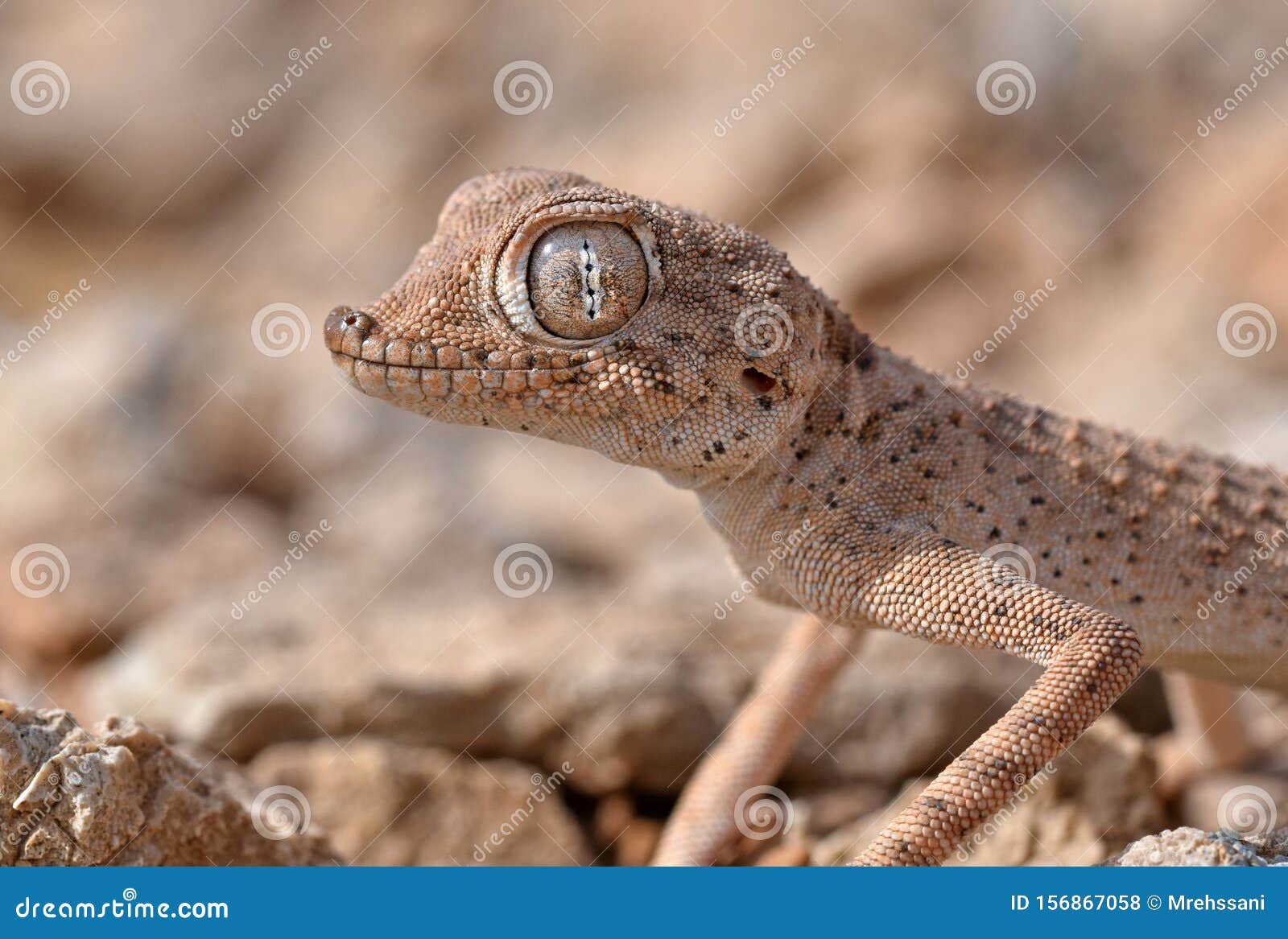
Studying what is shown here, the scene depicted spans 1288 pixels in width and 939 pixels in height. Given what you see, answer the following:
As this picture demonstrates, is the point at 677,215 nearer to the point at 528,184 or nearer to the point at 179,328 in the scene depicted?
the point at 528,184

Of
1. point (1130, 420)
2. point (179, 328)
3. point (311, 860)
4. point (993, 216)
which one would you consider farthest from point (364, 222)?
point (311, 860)

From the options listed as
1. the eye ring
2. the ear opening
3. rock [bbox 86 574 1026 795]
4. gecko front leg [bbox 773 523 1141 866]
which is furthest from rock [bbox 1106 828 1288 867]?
rock [bbox 86 574 1026 795]

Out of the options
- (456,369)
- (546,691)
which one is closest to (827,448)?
(456,369)

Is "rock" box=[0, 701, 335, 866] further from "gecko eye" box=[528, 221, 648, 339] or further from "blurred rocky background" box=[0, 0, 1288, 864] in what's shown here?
"gecko eye" box=[528, 221, 648, 339]

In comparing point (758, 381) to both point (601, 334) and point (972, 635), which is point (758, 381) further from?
point (972, 635)

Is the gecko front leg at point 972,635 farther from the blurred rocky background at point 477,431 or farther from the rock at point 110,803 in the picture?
the rock at point 110,803

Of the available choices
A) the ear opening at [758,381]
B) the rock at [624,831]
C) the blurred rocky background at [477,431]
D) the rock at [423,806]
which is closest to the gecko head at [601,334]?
the ear opening at [758,381]
